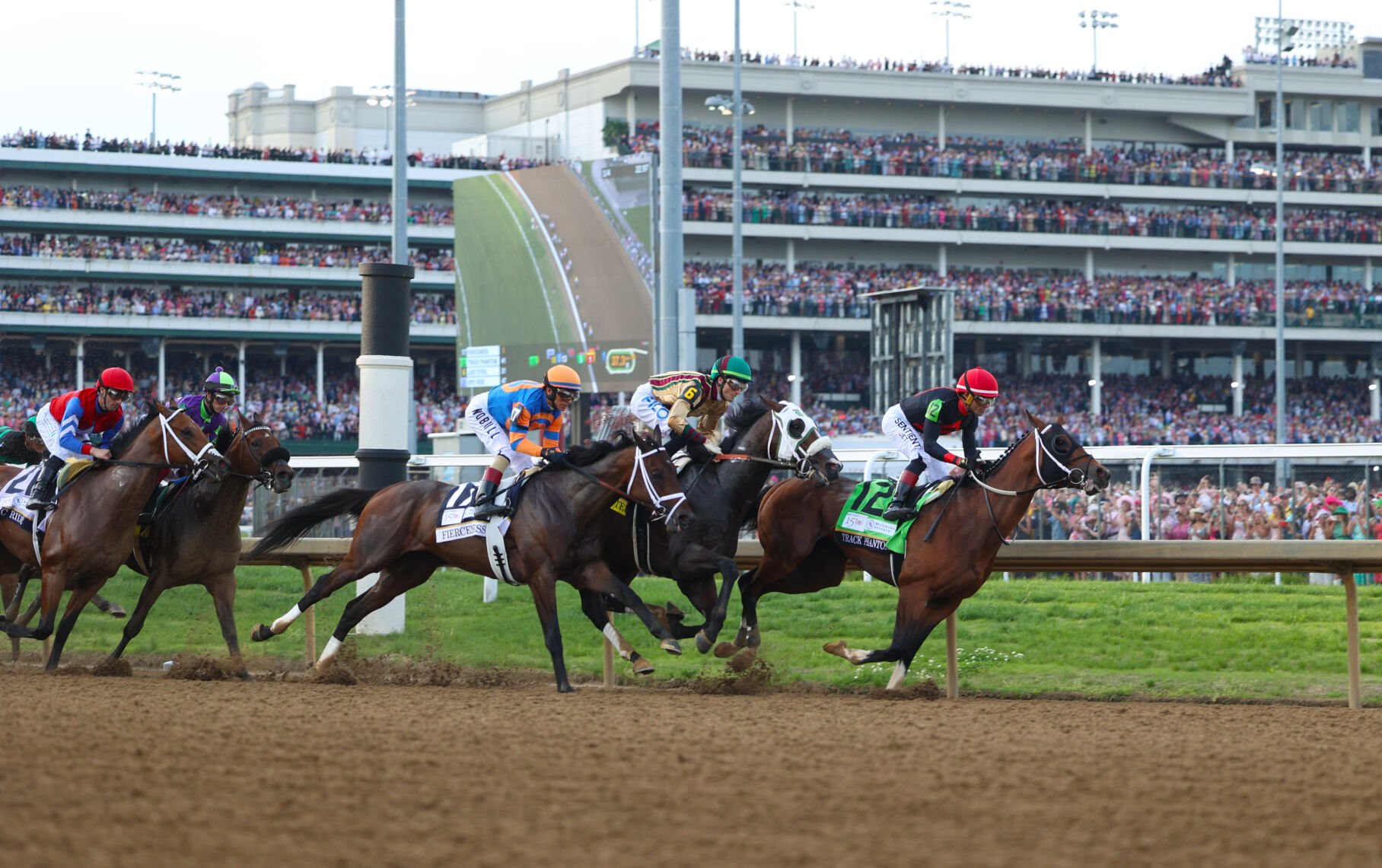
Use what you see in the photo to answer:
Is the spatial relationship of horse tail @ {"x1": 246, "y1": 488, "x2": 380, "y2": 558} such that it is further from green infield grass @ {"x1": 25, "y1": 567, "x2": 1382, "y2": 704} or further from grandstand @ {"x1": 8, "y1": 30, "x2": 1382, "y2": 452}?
grandstand @ {"x1": 8, "y1": 30, "x2": 1382, "y2": 452}

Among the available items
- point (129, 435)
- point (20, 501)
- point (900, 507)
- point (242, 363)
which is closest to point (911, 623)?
point (900, 507)

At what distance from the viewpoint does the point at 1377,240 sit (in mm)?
49531

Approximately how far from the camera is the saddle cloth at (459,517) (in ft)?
30.3

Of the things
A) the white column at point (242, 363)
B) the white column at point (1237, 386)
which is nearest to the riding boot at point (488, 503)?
the white column at point (242, 363)

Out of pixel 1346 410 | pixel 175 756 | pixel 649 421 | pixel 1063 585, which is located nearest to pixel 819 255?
pixel 1346 410

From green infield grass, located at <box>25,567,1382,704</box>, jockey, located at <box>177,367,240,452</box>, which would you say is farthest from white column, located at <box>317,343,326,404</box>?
jockey, located at <box>177,367,240,452</box>

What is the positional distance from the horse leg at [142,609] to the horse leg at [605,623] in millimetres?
2881

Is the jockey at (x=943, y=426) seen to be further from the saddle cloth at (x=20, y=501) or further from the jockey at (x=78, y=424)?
the saddle cloth at (x=20, y=501)

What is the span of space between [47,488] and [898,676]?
5.50 m

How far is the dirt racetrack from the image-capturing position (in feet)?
13.5

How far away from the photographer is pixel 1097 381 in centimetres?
4619

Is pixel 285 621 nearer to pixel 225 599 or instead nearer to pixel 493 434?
pixel 225 599

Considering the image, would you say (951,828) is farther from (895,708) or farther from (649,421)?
(649,421)

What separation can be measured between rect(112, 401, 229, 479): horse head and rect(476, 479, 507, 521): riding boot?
5.77 ft
